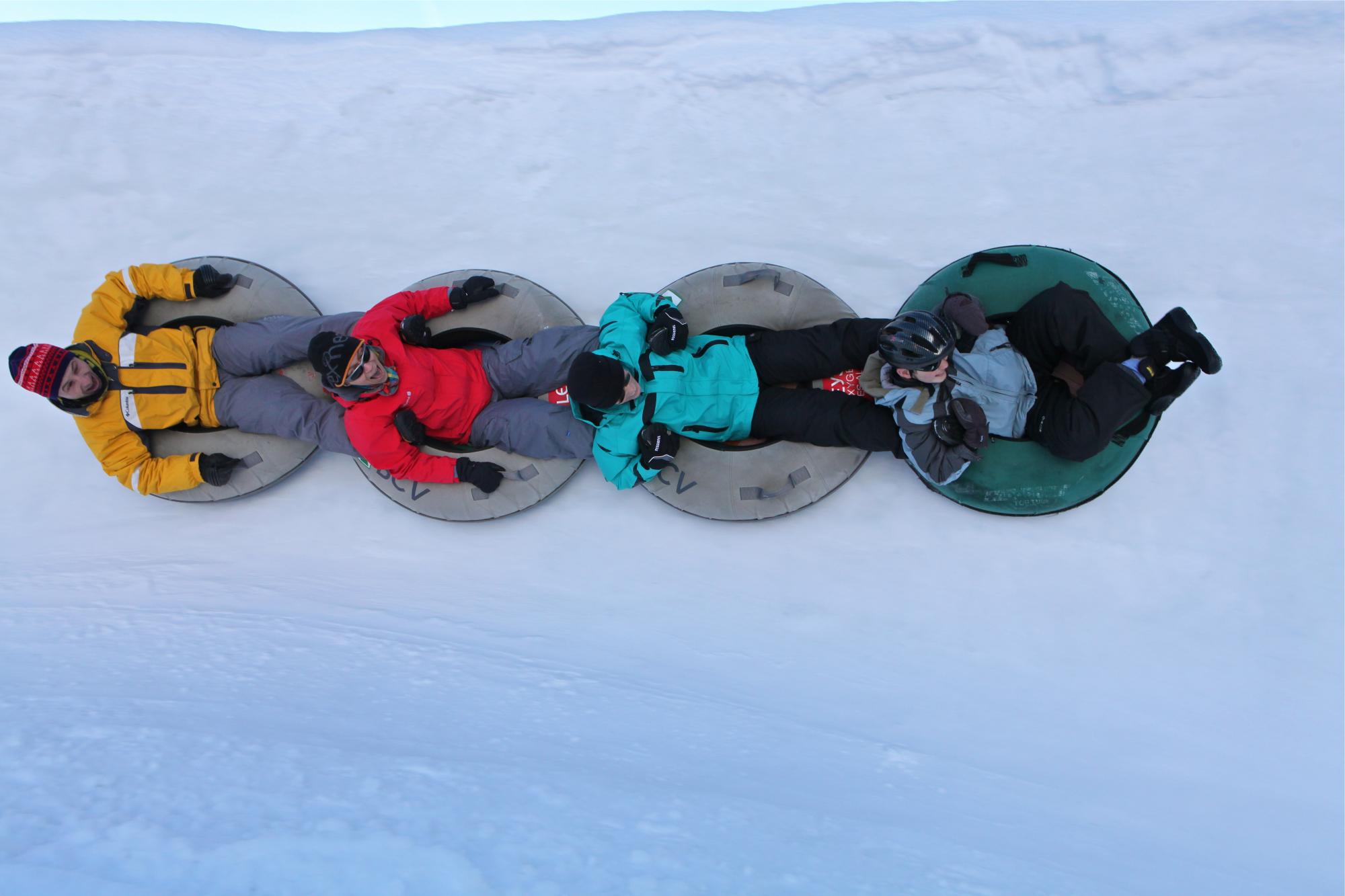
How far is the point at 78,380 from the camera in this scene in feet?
8.68

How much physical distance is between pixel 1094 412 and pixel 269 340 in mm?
3171

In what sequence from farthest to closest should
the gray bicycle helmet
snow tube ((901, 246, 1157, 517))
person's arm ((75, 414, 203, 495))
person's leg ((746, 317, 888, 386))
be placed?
person's arm ((75, 414, 203, 495)) → person's leg ((746, 317, 888, 386)) → snow tube ((901, 246, 1157, 517)) → the gray bicycle helmet

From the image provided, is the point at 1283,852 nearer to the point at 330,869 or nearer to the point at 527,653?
the point at 527,653

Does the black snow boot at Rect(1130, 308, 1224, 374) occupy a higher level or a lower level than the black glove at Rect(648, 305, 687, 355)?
higher

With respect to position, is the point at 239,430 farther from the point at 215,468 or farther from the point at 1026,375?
the point at 1026,375

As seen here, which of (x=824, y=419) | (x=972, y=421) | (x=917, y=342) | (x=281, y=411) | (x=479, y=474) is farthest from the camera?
(x=281, y=411)

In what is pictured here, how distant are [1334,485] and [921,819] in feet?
6.95

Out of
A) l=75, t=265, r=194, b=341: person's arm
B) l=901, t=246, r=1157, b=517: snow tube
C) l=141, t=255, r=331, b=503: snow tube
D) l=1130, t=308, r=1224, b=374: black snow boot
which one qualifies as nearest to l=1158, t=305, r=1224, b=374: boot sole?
l=1130, t=308, r=1224, b=374: black snow boot

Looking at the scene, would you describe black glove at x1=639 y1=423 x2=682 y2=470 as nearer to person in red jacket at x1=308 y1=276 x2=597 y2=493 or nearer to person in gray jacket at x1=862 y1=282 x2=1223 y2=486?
person in red jacket at x1=308 y1=276 x2=597 y2=493

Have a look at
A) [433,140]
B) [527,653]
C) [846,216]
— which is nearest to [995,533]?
[846,216]

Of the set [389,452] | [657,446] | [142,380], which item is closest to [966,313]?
[657,446]

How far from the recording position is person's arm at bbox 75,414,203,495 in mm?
2818

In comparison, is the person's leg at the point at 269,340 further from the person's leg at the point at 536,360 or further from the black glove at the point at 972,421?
the black glove at the point at 972,421

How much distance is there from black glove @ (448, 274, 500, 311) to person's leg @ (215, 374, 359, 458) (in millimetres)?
646
